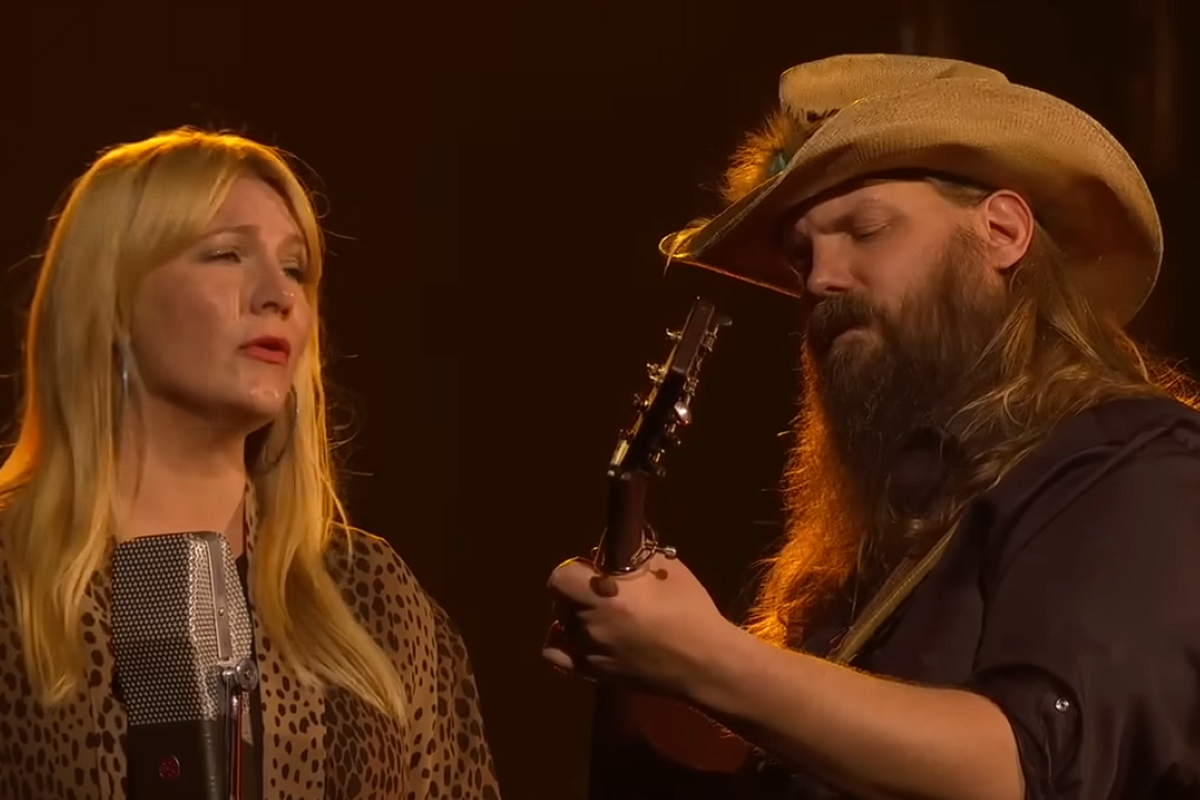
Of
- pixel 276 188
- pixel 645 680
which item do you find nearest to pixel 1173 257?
pixel 276 188

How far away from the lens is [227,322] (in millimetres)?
2314

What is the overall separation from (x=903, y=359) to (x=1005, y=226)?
22cm

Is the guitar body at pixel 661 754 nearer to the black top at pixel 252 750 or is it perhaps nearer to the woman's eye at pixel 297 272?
the black top at pixel 252 750

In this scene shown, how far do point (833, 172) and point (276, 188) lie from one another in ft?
2.39

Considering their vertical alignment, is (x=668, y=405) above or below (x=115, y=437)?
above

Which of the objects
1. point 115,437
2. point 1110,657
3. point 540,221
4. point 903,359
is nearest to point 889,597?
point 903,359

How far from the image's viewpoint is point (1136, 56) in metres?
3.51

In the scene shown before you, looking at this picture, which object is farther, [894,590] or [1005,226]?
[1005,226]

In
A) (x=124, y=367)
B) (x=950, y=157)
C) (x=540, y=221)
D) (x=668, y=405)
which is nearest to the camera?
(x=668, y=405)

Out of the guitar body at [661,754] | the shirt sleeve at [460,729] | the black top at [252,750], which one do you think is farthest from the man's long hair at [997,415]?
the black top at [252,750]

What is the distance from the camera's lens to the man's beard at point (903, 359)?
208cm

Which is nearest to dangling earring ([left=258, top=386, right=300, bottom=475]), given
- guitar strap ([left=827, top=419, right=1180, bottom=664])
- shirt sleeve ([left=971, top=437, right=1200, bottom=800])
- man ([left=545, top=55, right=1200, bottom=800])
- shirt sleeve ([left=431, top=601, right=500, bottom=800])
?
shirt sleeve ([left=431, top=601, right=500, bottom=800])

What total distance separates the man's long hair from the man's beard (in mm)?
25

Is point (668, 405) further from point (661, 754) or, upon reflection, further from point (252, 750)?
point (661, 754)
